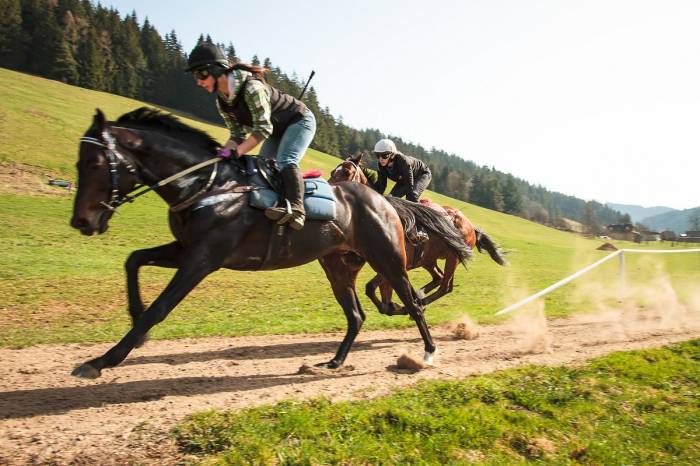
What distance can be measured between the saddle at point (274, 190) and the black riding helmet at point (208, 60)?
1045 millimetres

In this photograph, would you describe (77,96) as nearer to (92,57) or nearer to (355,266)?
(92,57)

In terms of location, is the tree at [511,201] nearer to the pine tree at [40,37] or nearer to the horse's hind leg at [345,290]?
the pine tree at [40,37]

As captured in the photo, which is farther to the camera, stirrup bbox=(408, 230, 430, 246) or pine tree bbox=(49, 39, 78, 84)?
pine tree bbox=(49, 39, 78, 84)

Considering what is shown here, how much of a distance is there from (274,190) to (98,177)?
1.81 meters

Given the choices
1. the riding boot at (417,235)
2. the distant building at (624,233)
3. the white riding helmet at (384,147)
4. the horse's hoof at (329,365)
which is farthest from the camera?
the distant building at (624,233)

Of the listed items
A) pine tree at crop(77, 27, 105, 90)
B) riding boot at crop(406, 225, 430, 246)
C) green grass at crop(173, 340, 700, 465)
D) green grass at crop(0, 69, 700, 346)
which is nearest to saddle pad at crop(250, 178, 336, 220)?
green grass at crop(173, 340, 700, 465)

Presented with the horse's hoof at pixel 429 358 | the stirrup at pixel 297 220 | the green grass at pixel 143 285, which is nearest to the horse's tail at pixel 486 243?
the green grass at pixel 143 285

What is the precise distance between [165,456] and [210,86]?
3.53m

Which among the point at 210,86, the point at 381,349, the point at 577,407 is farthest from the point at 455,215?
the point at 210,86

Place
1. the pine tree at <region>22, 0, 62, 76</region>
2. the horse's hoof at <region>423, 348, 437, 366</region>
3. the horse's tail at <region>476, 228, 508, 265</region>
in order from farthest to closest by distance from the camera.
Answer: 1. the pine tree at <region>22, 0, 62, 76</region>
2. the horse's tail at <region>476, 228, 508, 265</region>
3. the horse's hoof at <region>423, 348, 437, 366</region>

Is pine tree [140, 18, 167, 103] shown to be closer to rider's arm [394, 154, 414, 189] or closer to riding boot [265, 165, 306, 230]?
rider's arm [394, 154, 414, 189]

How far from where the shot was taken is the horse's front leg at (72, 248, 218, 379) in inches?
194

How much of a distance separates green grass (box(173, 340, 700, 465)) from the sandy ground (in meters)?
0.48

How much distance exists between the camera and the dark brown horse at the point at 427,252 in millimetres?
9742
